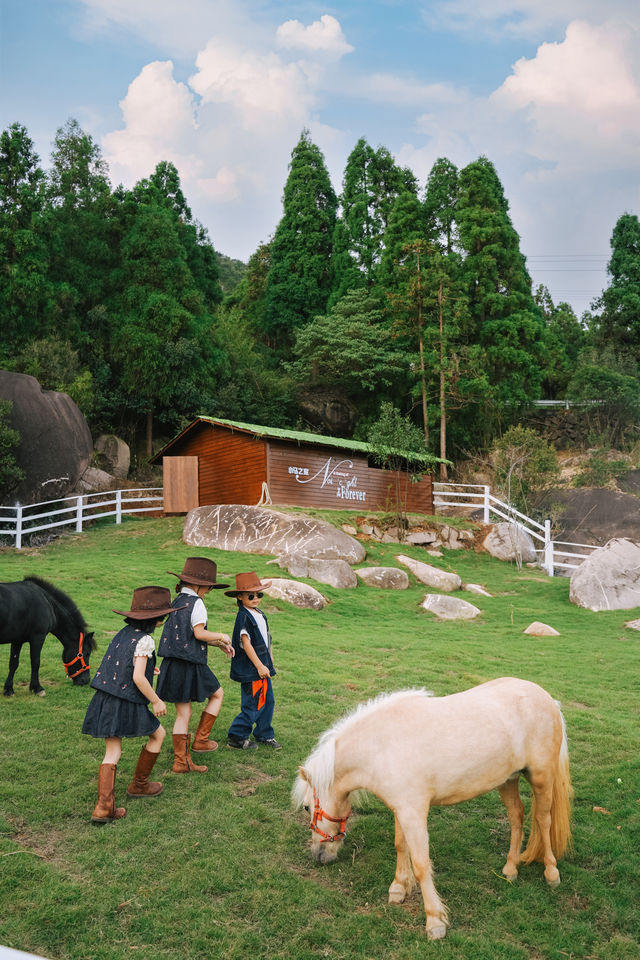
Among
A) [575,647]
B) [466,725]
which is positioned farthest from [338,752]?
[575,647]

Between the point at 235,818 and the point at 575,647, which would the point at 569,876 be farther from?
the point at 575,647

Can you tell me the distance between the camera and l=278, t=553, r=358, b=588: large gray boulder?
1452 centimetres

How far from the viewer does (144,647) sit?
452 centimetres

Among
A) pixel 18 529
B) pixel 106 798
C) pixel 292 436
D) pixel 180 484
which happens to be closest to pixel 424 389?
pixel 292 436

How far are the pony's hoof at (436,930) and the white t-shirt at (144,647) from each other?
7.68 ft

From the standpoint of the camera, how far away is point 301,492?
2189 cm

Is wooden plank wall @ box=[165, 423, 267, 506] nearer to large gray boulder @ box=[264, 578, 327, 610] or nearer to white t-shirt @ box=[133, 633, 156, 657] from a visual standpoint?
large gray boulder @ box=[264, 578, 327, 610]

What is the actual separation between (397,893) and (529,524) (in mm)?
20245

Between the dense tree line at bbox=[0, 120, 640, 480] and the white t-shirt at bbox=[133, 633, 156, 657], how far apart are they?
23.1 metres

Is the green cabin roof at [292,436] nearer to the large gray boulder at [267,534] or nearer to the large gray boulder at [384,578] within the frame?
the large gray boulder at [267,534]

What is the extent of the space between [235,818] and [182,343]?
1002 inches

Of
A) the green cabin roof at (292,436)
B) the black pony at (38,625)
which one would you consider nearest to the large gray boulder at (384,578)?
the green cabin roof at (292,436)

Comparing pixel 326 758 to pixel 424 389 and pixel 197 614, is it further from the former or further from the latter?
pixel 424 389

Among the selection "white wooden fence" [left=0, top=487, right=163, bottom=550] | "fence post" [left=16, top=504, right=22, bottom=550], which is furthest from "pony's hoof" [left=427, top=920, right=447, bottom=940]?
"fence post" [left=16, top=504, right=22, bottom=550]
